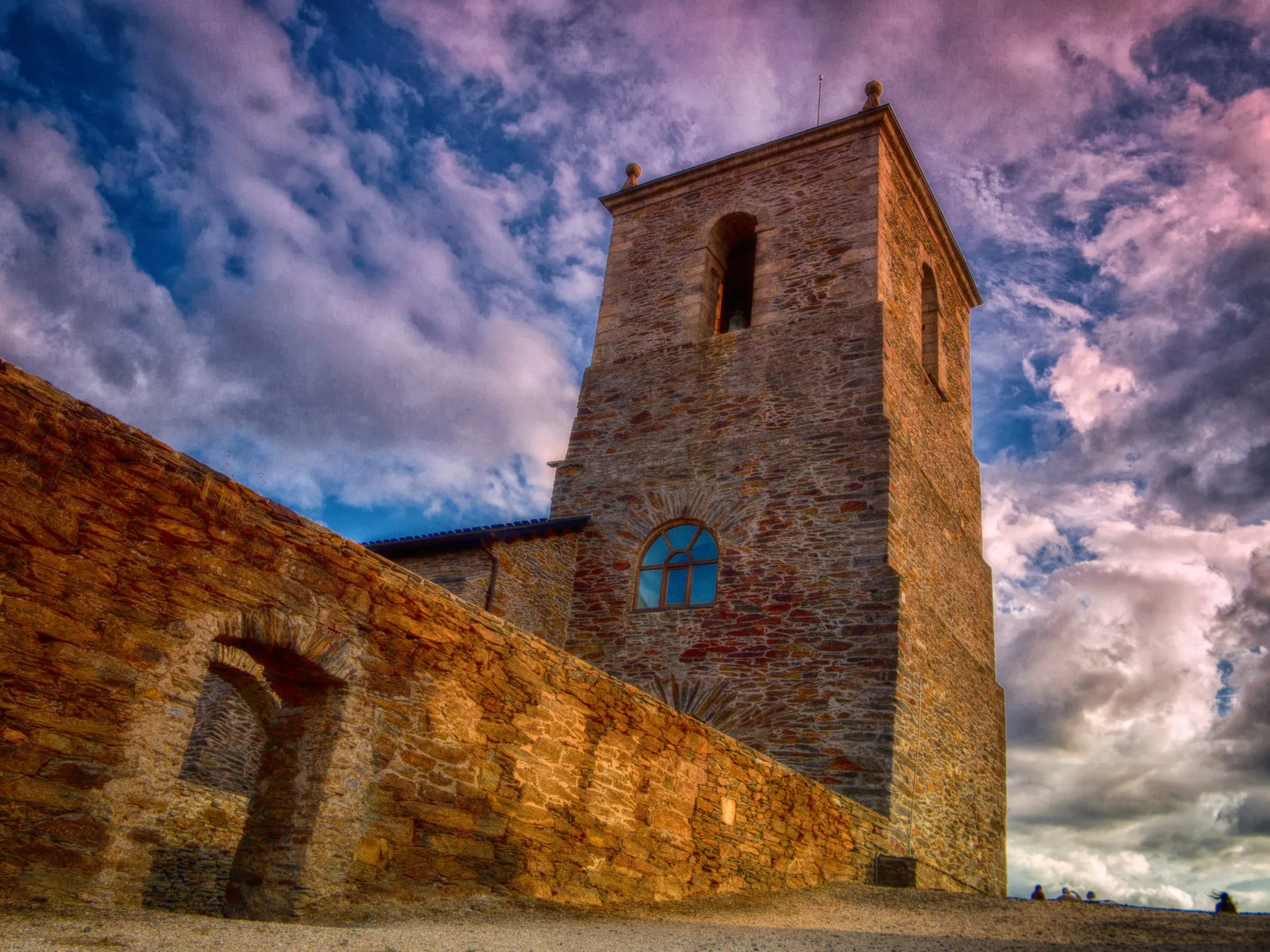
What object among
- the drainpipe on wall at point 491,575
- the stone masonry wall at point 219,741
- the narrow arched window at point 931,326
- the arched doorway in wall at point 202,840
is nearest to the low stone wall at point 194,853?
the arched doorway in wall at point 202,840

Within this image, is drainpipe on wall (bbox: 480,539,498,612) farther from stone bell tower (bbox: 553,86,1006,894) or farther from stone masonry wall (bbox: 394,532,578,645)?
stone bell tower (bbox: 553,86,1006,894)

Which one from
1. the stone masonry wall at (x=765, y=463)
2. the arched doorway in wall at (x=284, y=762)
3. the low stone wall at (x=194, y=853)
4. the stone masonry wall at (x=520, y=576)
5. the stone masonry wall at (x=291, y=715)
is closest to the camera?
the stone masonry wall at (x=291, y=715)

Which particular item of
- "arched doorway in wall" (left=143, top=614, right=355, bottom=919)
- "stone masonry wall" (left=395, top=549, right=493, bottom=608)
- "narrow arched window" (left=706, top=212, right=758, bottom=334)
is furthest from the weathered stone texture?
"narrow arched window" (left=706, top=212, right=758, bottom=334)

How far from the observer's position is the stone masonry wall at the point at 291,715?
423 centimetres

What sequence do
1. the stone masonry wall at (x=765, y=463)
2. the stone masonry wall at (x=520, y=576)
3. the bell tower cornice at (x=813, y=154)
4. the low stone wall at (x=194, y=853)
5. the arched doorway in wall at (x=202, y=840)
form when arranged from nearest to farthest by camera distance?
the arched doorway in wall at (x=202, y=840)
the low stone wall at (x=194, y=853)
the stone masonry wall at (x=765, y=463)
the stone masonry wall at (x=520, y=576)
the bell tower cornice at (x=813, y=154)

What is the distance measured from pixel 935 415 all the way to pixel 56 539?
41.6 ft

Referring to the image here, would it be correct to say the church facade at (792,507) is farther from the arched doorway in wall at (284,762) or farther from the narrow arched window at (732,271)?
the arched doorway in wall at (284,762)

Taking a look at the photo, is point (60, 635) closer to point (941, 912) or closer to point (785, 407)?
point (941, 912)

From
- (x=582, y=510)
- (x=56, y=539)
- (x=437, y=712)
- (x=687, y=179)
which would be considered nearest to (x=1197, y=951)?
(x=437, y=712)

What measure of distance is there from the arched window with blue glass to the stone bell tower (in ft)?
0.11

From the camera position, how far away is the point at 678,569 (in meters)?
12.5

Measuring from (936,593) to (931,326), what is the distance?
543 centimetres

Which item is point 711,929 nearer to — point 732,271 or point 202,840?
point 202,840

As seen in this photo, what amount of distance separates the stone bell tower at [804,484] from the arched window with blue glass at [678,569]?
0.11 feet
